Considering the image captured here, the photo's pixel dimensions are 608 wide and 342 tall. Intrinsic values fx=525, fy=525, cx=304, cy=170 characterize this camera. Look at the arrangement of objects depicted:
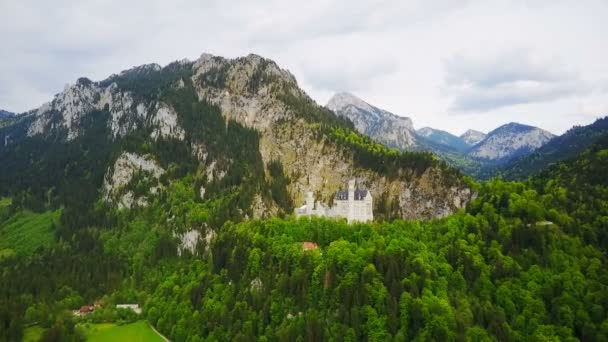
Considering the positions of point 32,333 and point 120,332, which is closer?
point 32,333

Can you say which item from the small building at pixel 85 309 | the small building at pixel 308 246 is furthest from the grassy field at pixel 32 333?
the small building at pixel 308 246

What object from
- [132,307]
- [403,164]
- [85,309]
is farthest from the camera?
[403,164]

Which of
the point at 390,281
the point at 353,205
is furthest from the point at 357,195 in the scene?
the point at 390,281

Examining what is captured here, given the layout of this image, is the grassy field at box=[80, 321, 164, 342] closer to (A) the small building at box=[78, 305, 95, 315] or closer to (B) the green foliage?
(A) the small building at box=[78, 305, 95, 315]

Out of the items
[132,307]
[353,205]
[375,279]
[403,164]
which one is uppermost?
[403,164]

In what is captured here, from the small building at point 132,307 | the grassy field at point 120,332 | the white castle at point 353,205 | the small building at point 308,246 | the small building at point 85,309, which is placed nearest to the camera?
the grassy field at point 120,332

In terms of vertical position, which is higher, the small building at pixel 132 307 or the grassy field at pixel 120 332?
the small building at pixel 132 307

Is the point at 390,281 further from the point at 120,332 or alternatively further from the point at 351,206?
the point at 120,332

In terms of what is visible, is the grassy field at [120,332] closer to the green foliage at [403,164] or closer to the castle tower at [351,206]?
the castle tower at [351,206]
